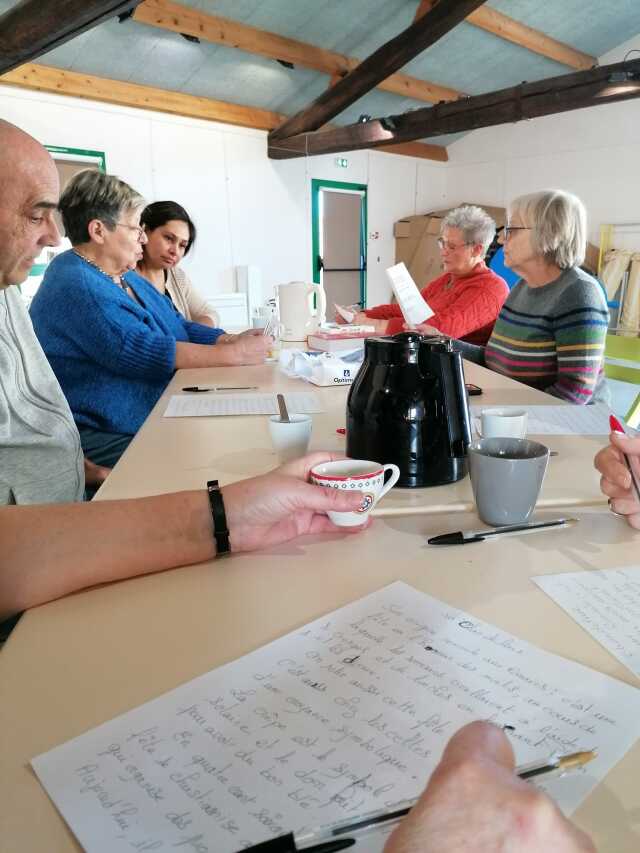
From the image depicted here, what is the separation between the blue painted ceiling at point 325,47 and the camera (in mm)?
4250

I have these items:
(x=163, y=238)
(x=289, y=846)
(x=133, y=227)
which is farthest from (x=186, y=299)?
(x=289, y=846)

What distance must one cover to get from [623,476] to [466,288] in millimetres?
2289

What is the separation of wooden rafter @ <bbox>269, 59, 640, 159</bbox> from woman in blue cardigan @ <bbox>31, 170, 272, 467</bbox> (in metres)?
3.92

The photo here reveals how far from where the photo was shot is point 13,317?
1341mm

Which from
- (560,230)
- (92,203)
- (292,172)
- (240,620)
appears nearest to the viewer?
(240,620)

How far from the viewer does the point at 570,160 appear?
6.12 m

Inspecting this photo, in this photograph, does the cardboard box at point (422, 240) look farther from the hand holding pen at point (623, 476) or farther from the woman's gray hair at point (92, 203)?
the hand holding pen at point (623, 476)

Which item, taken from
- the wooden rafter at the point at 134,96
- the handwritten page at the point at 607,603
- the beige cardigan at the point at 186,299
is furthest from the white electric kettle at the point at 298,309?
the wooden rafter at the point at 134,96

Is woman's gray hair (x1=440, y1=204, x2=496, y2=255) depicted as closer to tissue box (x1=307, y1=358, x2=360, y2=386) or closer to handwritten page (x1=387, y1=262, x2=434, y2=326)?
handwritten page (x1=387, y1=262, x2=434, y2=326)

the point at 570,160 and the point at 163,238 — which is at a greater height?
the point at 570,160

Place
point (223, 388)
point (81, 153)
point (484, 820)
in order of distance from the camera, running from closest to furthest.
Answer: point (484, 820), point (223, 388), point (81, 153)

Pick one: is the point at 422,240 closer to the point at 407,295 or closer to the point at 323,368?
the point at 407,295

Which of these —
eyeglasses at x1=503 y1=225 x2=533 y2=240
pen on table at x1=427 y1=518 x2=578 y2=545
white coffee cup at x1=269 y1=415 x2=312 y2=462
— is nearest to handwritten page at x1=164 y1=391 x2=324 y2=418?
white coffee cup at x1=269 y1=415 x2=312 y2=462

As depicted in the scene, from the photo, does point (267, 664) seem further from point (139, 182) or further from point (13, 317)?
point (139, 182)
